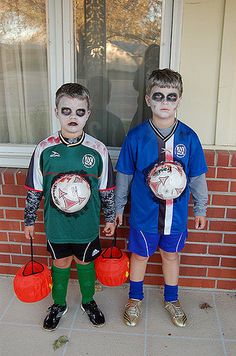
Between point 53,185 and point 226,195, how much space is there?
45.4 inches

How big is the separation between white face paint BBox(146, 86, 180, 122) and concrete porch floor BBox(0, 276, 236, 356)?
1.31 metres

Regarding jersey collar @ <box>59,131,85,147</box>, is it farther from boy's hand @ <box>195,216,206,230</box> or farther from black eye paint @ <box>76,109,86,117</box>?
boy's hand @ <box>195,216,206,230</box>

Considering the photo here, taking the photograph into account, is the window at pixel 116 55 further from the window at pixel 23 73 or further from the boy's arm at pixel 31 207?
the boy's arm at pixel 31 207

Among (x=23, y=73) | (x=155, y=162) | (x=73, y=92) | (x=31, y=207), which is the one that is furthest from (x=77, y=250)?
(x=23, y=73)

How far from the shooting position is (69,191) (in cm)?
236

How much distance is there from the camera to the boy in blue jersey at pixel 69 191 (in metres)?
2.37

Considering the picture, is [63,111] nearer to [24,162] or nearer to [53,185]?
[53,185]

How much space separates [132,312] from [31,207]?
92cm

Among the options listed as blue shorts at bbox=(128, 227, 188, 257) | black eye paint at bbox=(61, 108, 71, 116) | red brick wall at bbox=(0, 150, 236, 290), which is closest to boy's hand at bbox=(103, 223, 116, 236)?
blue shorts at bbox=(128, 227, 188, 257)

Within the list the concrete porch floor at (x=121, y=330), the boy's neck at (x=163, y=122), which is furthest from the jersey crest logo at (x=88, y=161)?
the concrete porch floor at (x=121, y=330)

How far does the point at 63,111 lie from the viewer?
234cm

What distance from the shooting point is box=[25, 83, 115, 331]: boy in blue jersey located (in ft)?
7.77

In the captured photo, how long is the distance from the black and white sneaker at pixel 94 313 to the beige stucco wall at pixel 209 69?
4.19ft

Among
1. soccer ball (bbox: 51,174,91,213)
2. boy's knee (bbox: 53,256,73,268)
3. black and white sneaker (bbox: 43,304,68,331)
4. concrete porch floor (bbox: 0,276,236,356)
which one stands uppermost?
soccer ball (bbox: 51,174,91,213)
